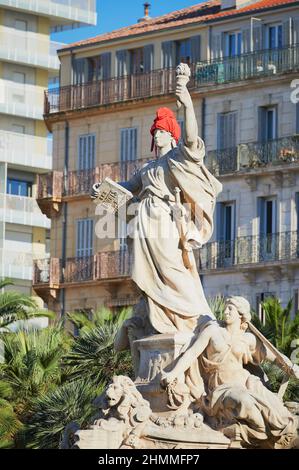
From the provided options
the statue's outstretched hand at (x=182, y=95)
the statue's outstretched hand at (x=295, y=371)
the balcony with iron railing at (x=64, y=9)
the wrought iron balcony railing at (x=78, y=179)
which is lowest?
the statue's outstretched hand at (x=295, y=371)

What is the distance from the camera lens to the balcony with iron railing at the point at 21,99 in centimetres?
10369

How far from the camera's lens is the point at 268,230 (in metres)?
74.1

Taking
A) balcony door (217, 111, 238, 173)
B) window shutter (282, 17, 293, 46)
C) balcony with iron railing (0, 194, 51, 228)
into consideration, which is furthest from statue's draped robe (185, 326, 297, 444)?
balcony with iron railing (0, 194, 51, 228)

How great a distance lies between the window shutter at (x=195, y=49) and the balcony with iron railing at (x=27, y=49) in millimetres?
25613

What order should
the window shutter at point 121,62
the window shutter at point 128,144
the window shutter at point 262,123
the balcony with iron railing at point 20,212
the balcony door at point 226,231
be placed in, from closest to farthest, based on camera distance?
the balcony door at point 226,231 → the window shutter at point 262,123 → the window shutter at point 128,144 → the window shutter at point 121,62 → the balcony with iron railing at point 20,212

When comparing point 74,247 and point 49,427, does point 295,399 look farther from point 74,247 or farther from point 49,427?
point 74,247

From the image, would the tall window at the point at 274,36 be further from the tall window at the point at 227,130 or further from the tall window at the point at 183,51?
the tall window at the point at 183,51

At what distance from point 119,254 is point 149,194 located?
4749 cm

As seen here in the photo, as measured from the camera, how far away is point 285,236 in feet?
240

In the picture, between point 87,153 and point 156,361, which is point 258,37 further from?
point 156,361

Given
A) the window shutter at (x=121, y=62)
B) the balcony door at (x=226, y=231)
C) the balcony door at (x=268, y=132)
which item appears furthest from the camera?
the window shutter at (x=121, y=62)

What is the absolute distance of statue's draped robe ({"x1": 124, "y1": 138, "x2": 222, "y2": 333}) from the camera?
30438mm

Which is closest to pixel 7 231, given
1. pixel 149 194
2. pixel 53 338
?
pixel 53 338

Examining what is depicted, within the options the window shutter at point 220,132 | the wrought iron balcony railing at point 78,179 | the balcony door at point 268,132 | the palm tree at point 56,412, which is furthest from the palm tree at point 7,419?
the wrought iron balcony railing at point 78,179
